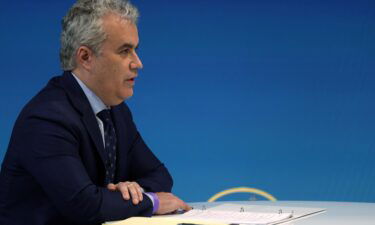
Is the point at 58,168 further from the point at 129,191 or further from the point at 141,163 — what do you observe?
the point at 141,163

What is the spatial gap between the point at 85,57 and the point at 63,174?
1.42ft

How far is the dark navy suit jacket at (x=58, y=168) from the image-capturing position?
1.82 metres

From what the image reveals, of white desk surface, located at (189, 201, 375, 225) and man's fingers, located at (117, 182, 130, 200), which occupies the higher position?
white desk surface, located at (189, 201, 375, 225)

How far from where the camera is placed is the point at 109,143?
2119 millimetres

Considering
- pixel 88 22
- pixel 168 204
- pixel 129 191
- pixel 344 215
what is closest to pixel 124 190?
pixel 129 191

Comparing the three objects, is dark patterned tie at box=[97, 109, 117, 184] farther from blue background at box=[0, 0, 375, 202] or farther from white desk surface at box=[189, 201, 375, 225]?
blue background at box=[0, 0, 375, 202]

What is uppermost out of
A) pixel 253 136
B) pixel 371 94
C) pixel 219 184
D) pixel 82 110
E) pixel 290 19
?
pixel 290 19

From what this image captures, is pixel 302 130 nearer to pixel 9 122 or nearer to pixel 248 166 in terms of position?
pixel 248 166

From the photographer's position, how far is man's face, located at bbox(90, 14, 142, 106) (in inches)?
80.8

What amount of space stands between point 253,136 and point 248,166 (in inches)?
9.3

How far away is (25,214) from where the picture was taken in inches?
75.0

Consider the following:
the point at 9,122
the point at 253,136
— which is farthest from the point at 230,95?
the point at 9,122

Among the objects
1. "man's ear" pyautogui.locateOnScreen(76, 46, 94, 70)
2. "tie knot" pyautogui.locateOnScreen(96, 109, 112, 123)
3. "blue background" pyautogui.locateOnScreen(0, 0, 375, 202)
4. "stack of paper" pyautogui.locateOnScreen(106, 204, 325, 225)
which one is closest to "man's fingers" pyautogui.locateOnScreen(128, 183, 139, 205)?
"stack of paper" pyautogui.locateOnScreen(106, 204, 325, 225)

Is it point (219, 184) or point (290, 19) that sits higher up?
point (290, 19)
